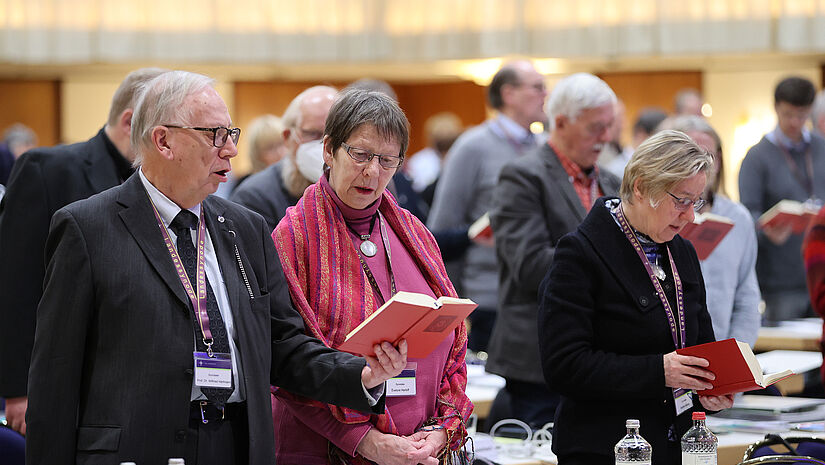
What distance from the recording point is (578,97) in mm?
4145

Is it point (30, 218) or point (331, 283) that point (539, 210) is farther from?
point (30, 218)

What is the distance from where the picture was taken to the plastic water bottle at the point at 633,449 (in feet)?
9.41

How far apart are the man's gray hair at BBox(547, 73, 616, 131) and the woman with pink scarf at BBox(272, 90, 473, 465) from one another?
1321 mm

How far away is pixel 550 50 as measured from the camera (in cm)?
1067

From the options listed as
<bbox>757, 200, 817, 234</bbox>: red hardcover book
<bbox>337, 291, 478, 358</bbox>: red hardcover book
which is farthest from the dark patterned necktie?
<bbox>757, 200, 817, 234</bbox>: red hardcover book

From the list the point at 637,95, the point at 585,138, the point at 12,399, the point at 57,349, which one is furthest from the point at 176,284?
the point at 637,95

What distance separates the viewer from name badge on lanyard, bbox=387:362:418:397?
2900mm

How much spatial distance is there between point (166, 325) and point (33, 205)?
1254 millimetres

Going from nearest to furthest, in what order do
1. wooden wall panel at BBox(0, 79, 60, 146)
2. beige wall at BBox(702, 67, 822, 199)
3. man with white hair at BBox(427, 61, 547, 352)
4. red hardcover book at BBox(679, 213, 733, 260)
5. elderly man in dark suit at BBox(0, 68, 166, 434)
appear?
elderly man in dark suit at BBox(0, 68, 166, 434), red hardcover book at BBox(679, 213, 733, 260), man with white hair at BBox(427, 61, 547, 352), beige wall at BBox(702, 67, 822, 199), wooden wall panel at BBox(0, 79, 60, 146)

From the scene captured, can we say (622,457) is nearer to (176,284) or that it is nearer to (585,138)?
(176,284)

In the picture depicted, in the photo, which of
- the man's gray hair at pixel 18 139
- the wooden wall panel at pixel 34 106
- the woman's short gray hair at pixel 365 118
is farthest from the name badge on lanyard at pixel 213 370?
the wooden wall panel at pixel 34 106

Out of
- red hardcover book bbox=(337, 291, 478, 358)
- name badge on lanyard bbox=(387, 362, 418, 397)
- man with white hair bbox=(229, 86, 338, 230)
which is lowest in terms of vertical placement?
name badge on lanyard bbox=(387, 362, 418, 397)

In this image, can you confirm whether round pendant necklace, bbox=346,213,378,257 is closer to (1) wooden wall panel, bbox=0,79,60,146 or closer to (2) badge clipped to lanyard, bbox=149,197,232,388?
(2) badge clipped to lanyard, bbox=149,197,232,388

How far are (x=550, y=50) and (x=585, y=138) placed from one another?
672 cm
